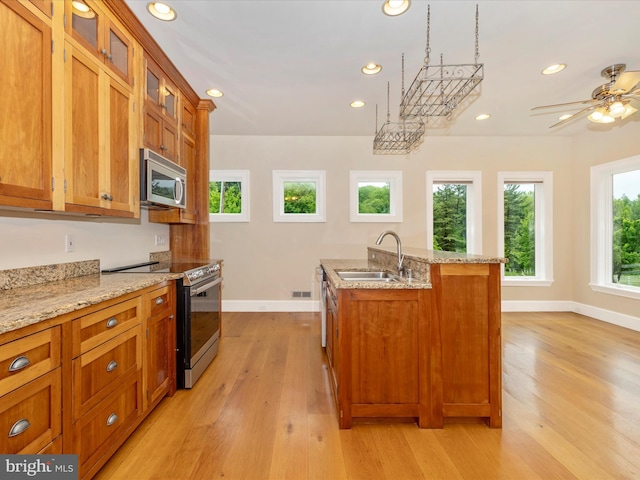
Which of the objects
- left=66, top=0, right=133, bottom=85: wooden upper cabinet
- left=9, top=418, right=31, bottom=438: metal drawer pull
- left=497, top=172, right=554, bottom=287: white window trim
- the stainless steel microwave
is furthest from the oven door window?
left=497, top=172, right=554, bottom=287: white window trim

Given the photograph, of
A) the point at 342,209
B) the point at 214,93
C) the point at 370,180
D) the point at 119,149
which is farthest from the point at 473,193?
the point at 119,149

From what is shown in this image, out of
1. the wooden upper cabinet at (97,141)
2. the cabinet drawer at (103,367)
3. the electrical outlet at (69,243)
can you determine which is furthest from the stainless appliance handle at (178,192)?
the cabinet drawer at (103,367)

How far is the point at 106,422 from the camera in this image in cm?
149

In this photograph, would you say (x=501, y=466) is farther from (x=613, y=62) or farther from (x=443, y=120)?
(x=443, y=120)

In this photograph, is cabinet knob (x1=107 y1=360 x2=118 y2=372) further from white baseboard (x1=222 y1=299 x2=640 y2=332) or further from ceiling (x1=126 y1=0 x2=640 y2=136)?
white baseboard (x1=222 y1=299 x2=640 y2=332)

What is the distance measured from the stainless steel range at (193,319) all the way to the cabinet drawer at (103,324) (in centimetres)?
50

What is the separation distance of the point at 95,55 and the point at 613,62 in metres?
4.16

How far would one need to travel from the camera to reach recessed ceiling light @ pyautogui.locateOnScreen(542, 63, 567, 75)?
2664 mm

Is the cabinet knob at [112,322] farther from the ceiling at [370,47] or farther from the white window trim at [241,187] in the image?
the white window trim at [241,187]

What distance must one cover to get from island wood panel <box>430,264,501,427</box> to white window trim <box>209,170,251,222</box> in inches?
132

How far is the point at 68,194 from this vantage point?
1.64m

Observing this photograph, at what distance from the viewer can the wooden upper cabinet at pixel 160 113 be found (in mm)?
2420

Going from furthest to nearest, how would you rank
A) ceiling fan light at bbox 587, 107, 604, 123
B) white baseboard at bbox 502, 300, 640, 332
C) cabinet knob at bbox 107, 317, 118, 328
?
white baseboard at bbox 502, 300, 640, 332 < ceiling fan light at bbox 587, 107, 604, 123 < cabinet knob at bbox 107, 317, 118, 328

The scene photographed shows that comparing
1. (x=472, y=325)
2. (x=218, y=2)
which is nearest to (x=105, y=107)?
(x=218, y=2)
